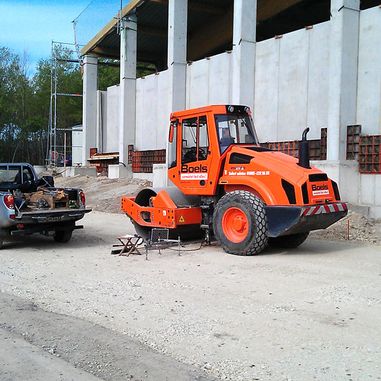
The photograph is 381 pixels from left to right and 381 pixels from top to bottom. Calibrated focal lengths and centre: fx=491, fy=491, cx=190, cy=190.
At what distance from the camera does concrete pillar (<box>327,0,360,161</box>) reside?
1548 cm

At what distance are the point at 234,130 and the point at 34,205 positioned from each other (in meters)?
4.86

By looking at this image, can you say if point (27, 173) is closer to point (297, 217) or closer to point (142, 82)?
point (297, 217)

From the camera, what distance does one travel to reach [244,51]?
19.8 meters

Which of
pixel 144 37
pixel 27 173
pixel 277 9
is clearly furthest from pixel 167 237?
pixel 144 37

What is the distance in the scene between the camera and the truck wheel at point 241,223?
9445mm

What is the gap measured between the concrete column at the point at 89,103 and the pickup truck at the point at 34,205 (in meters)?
21.6

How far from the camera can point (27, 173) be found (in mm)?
12758

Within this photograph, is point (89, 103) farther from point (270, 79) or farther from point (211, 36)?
point (270, 79)

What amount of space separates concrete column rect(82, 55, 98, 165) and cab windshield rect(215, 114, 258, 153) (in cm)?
2487

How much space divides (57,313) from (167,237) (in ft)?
15.4

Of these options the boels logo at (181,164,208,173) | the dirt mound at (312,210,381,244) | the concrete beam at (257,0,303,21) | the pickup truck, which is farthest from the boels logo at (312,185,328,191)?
the concrete beam at (257,0,303,21)

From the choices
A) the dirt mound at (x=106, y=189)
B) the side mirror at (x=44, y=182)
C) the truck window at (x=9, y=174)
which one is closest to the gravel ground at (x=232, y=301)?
the side mirror at (x=44, y=182)

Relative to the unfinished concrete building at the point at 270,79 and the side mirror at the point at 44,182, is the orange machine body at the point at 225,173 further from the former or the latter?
the unfinished concrete building at the point at 270,79

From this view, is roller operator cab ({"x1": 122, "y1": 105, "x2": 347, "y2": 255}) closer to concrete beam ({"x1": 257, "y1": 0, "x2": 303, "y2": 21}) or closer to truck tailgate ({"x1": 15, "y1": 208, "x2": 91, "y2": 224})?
truck tailgate ({"x1": 15, "y1": 208, "x2": 91, "y2": 224})
